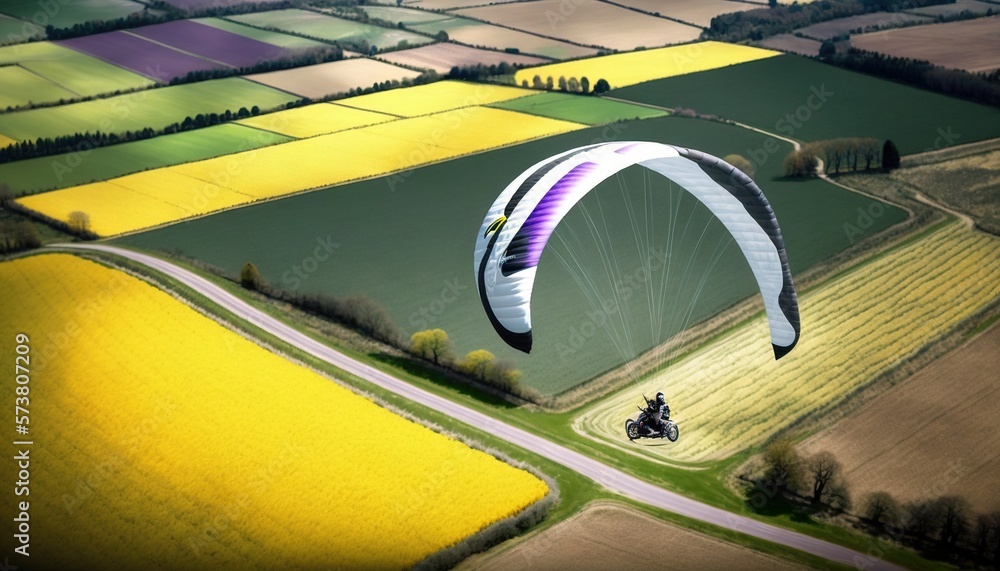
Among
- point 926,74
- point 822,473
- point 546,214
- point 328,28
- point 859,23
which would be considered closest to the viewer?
point 546,214

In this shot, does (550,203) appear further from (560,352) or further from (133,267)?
(133,267)

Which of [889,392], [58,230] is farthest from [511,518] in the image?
[58,230]

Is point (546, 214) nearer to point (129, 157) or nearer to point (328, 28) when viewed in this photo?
point (129, 157)

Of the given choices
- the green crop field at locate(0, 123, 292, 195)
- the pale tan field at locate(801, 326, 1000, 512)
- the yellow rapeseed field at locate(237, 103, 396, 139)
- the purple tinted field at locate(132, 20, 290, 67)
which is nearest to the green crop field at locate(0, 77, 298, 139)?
the yellow rapeseed field at locate(237, 103, 396, 139)

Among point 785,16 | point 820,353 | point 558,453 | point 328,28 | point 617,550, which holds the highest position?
point 785,16

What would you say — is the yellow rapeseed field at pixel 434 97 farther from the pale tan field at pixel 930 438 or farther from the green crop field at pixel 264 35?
the pale tan field at pixel 930 438

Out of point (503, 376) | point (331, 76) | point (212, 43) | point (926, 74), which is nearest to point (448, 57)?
point (331, 76)

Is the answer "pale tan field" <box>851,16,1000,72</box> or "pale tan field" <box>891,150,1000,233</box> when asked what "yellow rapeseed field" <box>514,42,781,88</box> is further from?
"pale tan field" <box>891,150,1000,233</box>

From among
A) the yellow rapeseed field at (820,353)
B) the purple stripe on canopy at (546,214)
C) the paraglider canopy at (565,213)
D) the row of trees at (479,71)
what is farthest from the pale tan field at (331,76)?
the purple stripe on canopy at (546,214)
